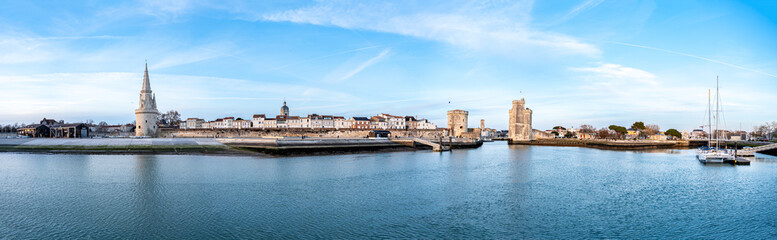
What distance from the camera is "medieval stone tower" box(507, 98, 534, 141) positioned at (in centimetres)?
7962

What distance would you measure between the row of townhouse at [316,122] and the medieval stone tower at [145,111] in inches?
1777

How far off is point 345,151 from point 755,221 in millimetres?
28188

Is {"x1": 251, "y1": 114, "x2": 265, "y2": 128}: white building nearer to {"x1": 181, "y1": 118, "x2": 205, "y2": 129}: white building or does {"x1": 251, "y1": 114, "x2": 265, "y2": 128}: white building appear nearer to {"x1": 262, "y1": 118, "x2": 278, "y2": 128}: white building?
{"x1": 262, "y1": 118, "x2": 278, "y2": 128}: white building

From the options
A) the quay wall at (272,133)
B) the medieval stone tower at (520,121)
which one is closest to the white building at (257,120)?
the quay wall at (272,133)

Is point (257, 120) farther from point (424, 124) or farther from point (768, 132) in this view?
→ point (768, 132)

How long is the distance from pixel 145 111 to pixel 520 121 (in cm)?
6390

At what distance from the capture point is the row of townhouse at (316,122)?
294 feet

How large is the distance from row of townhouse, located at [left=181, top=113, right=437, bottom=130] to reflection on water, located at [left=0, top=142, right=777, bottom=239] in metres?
68.6

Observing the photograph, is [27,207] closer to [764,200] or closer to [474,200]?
[474,200]

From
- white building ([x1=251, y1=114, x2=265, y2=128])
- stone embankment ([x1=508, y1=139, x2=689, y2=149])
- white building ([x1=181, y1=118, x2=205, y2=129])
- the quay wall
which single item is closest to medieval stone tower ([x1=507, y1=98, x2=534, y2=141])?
stone embankment ([x1=508, y1=139, x2=689, y2=149])

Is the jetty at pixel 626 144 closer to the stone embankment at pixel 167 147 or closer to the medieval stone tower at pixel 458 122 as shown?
the medieval stone tower at pixel 458 122

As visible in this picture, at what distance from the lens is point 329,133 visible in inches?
2749

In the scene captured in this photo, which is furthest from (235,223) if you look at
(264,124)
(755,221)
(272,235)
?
(264,124)

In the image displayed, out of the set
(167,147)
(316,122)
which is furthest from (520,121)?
(167,147)
